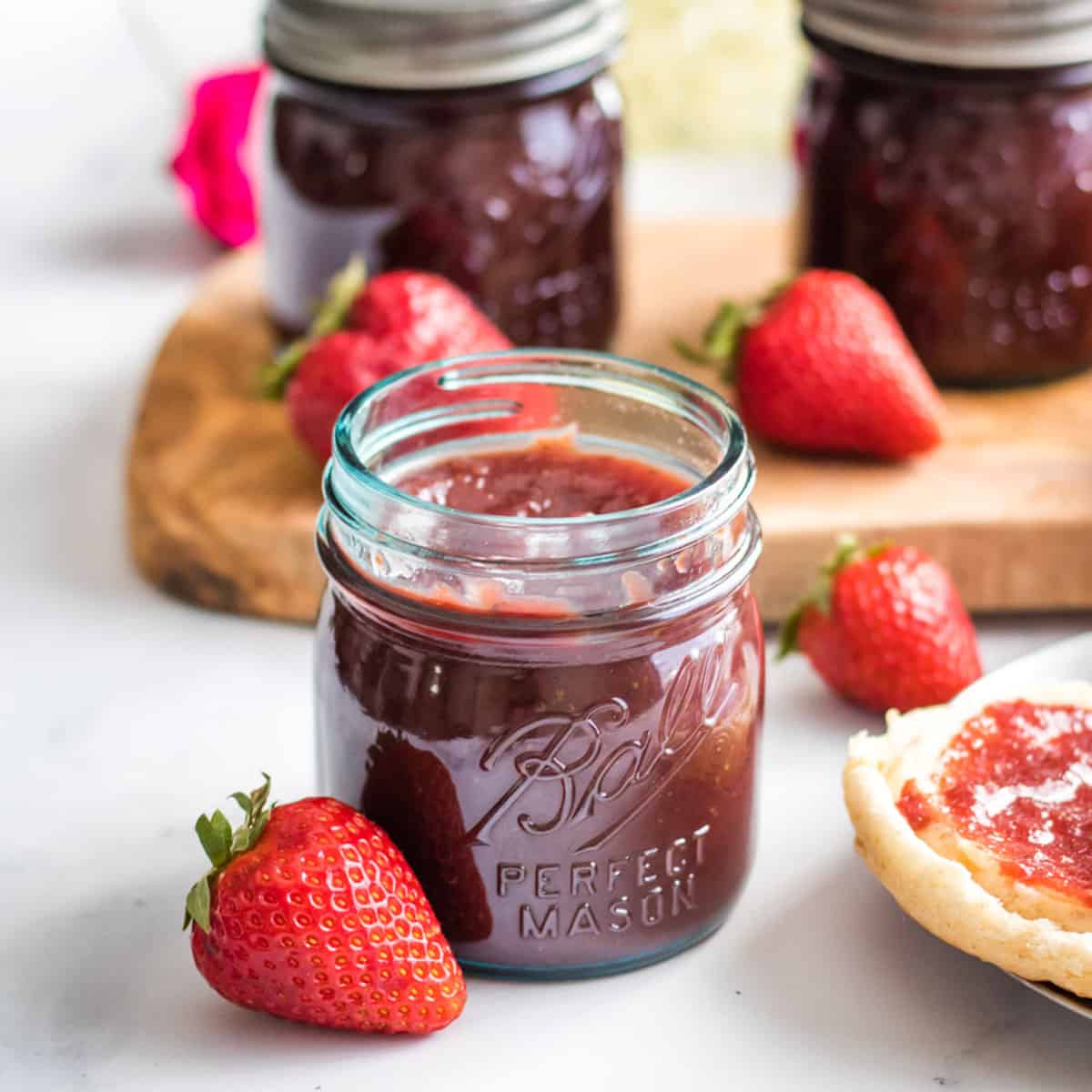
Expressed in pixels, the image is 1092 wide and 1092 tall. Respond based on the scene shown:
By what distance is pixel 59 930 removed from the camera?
1358mm

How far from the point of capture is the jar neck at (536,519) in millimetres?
1188

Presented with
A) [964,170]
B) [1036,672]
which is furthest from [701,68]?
[1036,672]

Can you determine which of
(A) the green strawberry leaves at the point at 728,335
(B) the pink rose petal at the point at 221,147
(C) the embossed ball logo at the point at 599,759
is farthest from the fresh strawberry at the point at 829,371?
(B) the pink rose petal at the point at 221,147

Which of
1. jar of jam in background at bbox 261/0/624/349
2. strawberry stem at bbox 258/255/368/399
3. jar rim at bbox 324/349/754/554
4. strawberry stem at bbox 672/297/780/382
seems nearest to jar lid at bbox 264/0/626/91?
jar of jam in background at bbox 261/0/624/349

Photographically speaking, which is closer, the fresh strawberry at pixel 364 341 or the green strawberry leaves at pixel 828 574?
the green strawberry leaves at pixel 828 574

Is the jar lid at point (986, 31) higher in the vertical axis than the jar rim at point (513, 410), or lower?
higher

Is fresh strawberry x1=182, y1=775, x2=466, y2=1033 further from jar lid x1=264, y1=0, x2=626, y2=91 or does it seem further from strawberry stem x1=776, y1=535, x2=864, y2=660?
jar lid x1=264, y1=0, x2=626, y2=91

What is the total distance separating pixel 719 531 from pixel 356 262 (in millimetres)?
736

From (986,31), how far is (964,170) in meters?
0.14

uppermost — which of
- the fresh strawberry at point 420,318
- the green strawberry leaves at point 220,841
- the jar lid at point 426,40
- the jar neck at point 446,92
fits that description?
the jar lid at point 426,40

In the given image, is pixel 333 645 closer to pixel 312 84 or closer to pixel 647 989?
pixel 647 989

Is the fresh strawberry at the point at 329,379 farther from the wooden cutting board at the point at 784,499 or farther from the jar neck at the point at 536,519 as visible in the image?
the jar neck at the point at 536,519

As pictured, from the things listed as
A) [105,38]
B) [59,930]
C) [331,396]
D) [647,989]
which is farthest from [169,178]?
[647,989]

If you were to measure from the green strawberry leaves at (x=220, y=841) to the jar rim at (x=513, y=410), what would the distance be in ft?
0.67
